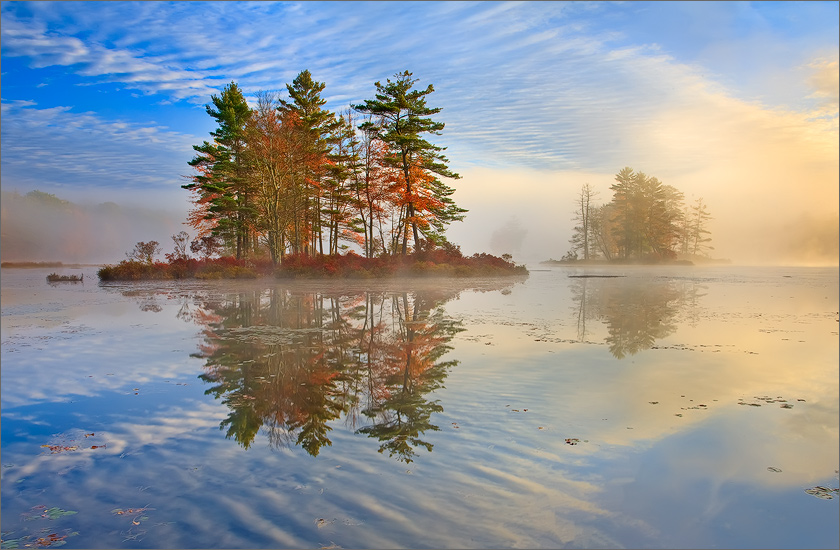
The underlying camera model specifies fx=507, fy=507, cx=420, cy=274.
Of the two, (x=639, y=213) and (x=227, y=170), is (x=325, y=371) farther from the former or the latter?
(x=639, y=213)

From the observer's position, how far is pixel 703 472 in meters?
4.42

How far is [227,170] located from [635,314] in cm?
3481

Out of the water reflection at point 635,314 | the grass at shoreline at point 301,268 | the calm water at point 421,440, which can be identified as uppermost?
the grass at shoreline at point 301,268

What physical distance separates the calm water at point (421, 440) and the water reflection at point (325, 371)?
2.1 inches

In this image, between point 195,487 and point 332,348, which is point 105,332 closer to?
point 332,348

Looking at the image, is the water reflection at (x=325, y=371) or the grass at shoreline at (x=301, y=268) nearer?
the water reflection at (x=325, y=371)

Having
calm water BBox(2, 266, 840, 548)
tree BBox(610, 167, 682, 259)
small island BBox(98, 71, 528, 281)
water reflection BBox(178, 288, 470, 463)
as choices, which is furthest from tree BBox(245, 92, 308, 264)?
tree BBox(610, 167, 682, 259)

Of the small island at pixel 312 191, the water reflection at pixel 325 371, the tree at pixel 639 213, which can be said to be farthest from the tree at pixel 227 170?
the tree at pixel 639 213

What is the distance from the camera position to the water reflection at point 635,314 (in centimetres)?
1039

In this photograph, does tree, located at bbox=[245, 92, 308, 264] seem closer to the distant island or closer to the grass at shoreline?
the grass at shoreline

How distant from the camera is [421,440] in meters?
5.11

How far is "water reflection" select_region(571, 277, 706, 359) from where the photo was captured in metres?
10.4

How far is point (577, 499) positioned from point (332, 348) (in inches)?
253

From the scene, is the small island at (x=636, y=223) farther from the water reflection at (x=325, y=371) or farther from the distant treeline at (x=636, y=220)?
the water reflection at (x=325, y=371)
